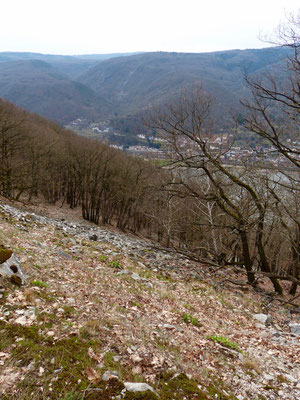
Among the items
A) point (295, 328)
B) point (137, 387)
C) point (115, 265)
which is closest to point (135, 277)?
point (115, 265)

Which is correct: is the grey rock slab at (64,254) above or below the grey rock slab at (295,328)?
above

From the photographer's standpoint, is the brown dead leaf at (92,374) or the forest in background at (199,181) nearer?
the brown dead leaf at (92,374)

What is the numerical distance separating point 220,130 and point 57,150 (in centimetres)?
3006

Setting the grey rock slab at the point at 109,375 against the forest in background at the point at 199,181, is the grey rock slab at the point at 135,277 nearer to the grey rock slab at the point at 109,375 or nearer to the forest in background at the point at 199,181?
the forest in background at the point at 199,181

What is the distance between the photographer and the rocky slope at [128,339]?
3.65 m

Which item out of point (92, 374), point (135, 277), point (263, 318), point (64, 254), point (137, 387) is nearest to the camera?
point (137, 387)

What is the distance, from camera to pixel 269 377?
5.20m

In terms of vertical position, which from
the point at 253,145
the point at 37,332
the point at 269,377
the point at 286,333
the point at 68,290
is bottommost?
the point at 286,333

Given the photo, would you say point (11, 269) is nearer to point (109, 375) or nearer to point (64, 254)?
point (109, 375)

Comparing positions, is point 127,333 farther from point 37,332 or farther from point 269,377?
point 269,377

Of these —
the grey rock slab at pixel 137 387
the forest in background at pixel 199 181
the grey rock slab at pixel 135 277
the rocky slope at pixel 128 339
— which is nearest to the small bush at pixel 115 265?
the rocky slope at pixel 128 339

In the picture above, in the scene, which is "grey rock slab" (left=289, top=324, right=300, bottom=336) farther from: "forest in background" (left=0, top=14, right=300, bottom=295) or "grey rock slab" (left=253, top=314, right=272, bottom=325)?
"forest in background" (left=0, top=14, right=300, bottom=295)

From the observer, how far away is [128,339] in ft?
16.7

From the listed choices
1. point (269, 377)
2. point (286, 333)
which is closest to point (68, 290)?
point (269, 377)
